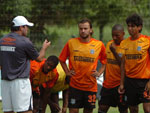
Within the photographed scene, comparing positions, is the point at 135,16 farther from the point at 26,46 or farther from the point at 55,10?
the point at 55,10

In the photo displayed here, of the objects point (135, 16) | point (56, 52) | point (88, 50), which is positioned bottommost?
point (56, 52)

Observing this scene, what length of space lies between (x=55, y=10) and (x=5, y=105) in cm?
922

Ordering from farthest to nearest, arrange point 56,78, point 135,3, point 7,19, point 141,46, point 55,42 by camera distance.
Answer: point 135,3 < point 55,42 < point 7,19 < point 56,78 < point 141,46

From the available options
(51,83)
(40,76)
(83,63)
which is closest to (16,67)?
(83,63)

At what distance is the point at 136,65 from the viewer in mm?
7121

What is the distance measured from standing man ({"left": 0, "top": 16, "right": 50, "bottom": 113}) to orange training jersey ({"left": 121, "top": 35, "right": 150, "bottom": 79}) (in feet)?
5.35

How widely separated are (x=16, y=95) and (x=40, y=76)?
152 cm

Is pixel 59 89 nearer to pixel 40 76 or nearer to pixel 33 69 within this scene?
pixel 40 76

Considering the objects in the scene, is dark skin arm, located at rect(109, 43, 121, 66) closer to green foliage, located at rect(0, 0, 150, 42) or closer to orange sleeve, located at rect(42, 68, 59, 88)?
orange sleeve, located at rect(42, 68, 59, 88)

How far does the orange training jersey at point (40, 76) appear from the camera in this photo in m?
8.12

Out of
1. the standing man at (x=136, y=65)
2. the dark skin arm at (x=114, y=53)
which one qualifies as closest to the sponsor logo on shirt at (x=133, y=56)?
the standing man at (x=136, y=65)

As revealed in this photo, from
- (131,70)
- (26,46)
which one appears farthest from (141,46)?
(26,46)

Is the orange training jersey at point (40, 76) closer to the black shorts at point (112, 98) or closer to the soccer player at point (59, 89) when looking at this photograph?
the soccer player at point (59, 89)

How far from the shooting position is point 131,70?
23.6 feet
